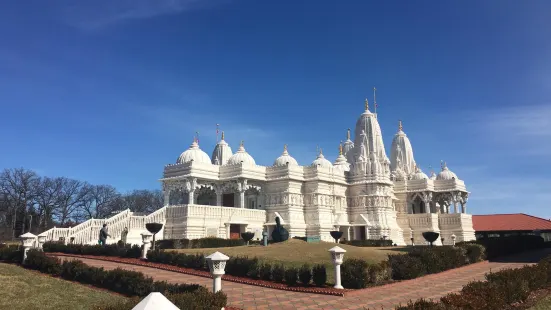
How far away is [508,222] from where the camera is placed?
62.9m

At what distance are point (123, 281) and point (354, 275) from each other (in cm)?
810

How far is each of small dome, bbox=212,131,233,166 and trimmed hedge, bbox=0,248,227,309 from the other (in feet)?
131

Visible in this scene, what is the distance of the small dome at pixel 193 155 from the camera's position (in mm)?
49594

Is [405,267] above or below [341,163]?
below

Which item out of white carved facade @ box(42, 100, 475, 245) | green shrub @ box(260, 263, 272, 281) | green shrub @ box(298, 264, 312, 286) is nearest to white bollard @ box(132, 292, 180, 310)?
green shrub @ box(298, 264, 312, 286)

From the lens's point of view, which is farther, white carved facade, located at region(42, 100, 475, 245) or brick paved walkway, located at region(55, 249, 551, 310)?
white carved facade, located at region(42, 100, 475, 245)

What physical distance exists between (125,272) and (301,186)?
35.7 meters

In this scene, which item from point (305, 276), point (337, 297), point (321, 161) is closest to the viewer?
point (337, 297)

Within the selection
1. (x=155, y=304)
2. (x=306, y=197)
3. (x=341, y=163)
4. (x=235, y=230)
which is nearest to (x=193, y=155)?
(x=235, y=230)

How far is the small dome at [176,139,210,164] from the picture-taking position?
4959 cm

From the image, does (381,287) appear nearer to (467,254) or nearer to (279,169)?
(467,254)

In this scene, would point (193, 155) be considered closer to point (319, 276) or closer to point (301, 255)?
point (301, 255)

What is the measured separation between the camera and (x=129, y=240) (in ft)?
113

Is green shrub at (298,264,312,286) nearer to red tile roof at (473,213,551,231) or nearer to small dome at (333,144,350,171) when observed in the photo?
small dome at (333,144,350,171)
